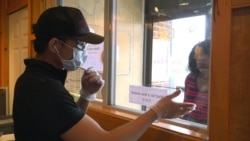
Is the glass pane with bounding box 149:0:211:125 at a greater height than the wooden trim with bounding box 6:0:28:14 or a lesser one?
lesser

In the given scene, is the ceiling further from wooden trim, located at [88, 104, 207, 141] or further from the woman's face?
wooden trim, located at [88, 104, 207, 141]

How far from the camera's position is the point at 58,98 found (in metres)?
0.80

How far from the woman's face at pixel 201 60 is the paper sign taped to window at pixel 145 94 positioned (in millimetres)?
242

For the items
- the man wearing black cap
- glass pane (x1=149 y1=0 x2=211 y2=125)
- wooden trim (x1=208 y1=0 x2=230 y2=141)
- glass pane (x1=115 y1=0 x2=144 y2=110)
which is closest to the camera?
the man wearing black cap

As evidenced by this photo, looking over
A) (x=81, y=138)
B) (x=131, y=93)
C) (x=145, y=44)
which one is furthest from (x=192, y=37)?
(x=81, y=138)

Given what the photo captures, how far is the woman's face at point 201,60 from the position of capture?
113 centimetres

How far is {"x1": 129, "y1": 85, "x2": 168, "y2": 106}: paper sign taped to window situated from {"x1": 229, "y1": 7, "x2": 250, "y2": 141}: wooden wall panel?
1.49 feet

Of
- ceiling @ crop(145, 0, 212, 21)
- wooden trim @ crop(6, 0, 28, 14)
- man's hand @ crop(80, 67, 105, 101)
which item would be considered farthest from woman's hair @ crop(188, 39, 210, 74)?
wooden trim @ crop(6, 0, 28, 14)

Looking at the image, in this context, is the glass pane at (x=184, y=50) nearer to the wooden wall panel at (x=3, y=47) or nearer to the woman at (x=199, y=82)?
the woman at (x=199, y=82)

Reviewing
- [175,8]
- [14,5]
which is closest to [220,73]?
[175,8]

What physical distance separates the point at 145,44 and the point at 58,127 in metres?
1.34

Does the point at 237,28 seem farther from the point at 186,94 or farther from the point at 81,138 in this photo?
the point at 81,138

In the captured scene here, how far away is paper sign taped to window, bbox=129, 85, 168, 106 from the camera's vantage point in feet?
4.43

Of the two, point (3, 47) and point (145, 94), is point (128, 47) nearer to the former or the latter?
point (145, 94)
